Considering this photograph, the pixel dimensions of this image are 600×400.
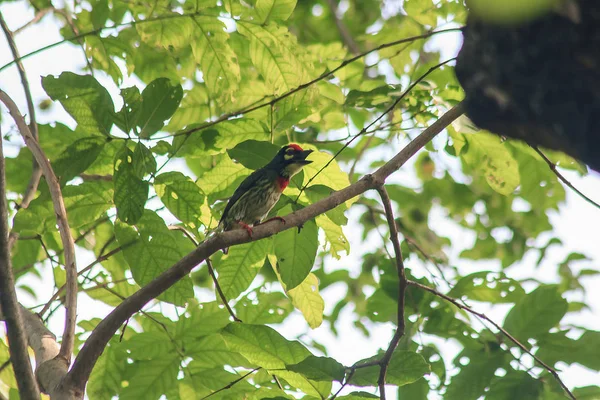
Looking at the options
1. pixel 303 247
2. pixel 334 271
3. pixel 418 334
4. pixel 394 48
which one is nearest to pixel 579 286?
pixel 334 271

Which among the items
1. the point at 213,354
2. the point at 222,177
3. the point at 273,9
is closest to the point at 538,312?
the point at 213,354

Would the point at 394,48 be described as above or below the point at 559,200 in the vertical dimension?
below

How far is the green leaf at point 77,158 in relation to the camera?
3631 mm

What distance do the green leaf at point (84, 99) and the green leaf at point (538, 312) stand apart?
2664 millimetres

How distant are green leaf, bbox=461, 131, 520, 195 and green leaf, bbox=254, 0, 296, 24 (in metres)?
1.64

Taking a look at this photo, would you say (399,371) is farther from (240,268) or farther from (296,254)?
(240,268)

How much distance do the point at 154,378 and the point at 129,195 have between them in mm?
1366

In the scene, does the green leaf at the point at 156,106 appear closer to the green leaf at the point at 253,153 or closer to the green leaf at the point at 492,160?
the green leaf at the point at 253,153

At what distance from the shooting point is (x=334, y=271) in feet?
28.5

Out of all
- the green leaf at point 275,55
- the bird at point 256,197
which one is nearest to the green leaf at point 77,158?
the green leaf at point 275,55

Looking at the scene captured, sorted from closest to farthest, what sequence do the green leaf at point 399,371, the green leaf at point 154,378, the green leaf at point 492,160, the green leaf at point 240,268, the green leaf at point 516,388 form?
the green leaf at point 399,371
the green leaf at point 516,388
the green leaf at point 240,268
the green leaf at point 154,378
the green leaf at point 492,160

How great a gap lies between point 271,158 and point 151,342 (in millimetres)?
1495

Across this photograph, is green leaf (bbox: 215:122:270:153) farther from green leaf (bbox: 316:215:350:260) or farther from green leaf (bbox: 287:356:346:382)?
green leaf (bbox: 287:356:346:382)

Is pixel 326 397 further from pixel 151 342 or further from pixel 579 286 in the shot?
pixel 579 286
